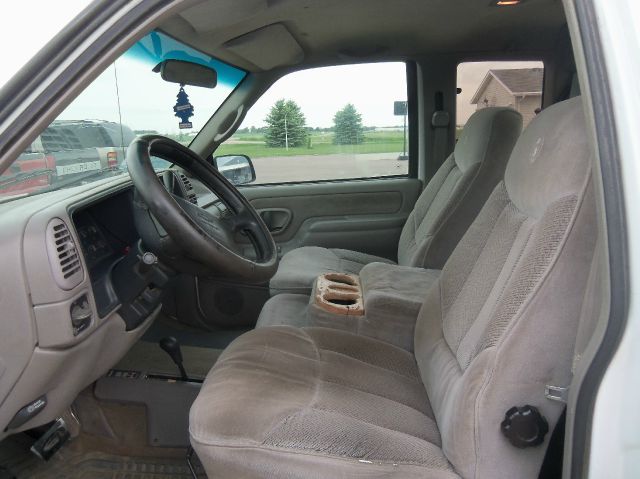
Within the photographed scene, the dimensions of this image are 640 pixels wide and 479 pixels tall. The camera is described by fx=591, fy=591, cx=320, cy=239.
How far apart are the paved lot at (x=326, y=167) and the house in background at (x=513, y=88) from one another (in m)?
0.58

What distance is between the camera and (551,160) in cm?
117

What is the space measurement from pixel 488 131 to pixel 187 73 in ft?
4.15

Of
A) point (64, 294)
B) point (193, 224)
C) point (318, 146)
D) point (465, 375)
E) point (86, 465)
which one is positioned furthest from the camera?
point (318, 146)

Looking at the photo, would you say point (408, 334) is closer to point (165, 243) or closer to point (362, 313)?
point (362, 313)

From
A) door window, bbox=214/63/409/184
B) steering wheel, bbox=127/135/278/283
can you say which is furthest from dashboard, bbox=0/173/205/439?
door window, bbox=214/63/409/184

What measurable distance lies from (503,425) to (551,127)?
0.63 m

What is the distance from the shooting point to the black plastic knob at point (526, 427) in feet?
3.42

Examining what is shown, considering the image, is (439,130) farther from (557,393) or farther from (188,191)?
(557,393)

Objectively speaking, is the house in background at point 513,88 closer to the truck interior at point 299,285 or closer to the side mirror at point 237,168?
the truck interior at point 299,285

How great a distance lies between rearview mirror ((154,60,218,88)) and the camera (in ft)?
7.88

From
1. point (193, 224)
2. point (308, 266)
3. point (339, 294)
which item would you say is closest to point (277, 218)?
point (308, 266)

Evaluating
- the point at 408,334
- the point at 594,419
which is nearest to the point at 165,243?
the point at 408,334

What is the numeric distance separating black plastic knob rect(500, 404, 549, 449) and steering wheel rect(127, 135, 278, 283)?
2.50 ft

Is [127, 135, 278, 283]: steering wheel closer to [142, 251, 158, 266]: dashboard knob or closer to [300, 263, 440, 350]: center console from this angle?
[142, 251, 158, 266]: dashboard knob
